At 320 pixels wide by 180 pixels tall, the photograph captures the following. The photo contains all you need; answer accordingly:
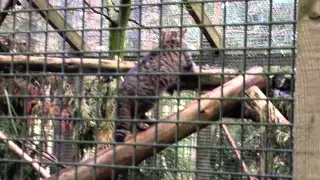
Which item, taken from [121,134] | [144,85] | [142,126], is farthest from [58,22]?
[142,126]

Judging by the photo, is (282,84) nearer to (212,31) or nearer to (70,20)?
(212,31)

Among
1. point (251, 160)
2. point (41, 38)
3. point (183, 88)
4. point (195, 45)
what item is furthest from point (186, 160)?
point (41, 38)

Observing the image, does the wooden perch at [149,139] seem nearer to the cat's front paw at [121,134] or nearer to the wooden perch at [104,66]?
the cat's front paw at [121,134]

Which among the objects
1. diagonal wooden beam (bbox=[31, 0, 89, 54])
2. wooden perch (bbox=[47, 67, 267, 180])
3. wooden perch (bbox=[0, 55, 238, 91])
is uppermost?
diagonal wooden beam (bbox=[31, 0, 89, 54])

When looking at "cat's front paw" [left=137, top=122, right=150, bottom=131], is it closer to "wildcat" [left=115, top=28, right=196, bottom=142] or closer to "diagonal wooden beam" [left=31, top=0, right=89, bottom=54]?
"wildcat" [left=115, top=28, right=196, bottom=142]

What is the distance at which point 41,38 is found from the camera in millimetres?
4086

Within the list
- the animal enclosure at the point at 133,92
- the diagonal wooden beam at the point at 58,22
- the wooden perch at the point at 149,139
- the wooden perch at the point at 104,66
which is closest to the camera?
the animal enclosure at the point at 133,92

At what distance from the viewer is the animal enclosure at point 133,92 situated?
2.10m

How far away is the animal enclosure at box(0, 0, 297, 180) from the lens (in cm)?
210

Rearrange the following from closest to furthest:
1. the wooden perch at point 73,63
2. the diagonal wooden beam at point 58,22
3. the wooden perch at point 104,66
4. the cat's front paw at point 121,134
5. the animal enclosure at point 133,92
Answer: the animal enclosure at point 133,92, the cat's front paw at point 121,134, the wooden perch at point 104,66, the wooden perch at point 73,63, the diagonal wooden beam at point 58,22

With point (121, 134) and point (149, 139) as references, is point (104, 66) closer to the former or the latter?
point (121, 134)

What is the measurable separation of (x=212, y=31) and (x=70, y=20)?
3.73 feet

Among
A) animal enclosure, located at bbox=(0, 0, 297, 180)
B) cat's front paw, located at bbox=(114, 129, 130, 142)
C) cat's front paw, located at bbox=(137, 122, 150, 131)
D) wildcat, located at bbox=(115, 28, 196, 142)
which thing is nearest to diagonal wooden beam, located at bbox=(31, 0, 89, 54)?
animal enclosure, located at bbox=(0, 0, 297, 180)

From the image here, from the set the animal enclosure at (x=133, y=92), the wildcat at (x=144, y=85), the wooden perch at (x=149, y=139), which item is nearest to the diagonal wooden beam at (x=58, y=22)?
the animal enclosure at (x=133, y=92)
